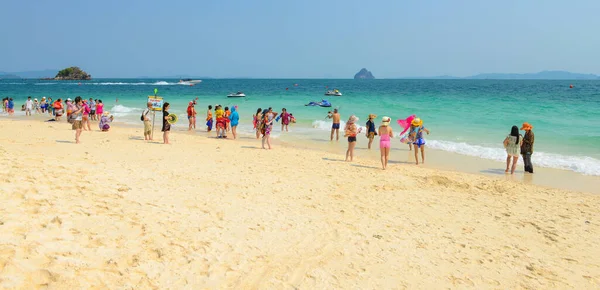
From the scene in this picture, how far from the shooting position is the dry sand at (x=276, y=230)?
4293 mm

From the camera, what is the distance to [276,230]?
229 inches

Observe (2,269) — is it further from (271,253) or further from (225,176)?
(225,176)

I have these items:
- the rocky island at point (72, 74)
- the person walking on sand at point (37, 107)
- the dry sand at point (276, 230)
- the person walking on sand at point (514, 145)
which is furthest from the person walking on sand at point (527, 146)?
the rocky island at point (72, 74)

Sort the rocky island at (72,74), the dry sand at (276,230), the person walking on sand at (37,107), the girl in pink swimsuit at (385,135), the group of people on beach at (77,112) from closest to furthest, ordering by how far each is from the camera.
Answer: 1. the dry sand at (276,230)
2. the girl in pink swimsuit at (385,135)
3. the group of people on beach at (77,112)
4. the person walking on sand at (37,107)
5. the rocky island at (72,74)

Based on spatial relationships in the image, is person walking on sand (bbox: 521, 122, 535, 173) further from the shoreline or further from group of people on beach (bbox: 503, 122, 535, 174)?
→ the shoreline

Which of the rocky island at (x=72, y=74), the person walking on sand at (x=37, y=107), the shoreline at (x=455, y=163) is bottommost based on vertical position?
the shoreline at (x=455, y=163)

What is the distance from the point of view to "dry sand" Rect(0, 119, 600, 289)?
4293 millimetres

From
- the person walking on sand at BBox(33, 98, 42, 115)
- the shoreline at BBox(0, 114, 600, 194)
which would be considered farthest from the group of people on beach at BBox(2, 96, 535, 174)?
the person walking on sand at BBox(33, 98, 42, 115)

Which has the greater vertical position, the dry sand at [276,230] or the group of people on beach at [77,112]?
the group of people on beach at [77,112]

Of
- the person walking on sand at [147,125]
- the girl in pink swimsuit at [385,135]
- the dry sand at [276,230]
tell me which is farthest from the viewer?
the person walking on sand at [147,125]

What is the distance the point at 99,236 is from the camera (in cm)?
469

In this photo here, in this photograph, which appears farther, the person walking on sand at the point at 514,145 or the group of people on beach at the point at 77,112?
the group of people on beach at the point at 77,112

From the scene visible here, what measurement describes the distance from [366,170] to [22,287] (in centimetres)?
802

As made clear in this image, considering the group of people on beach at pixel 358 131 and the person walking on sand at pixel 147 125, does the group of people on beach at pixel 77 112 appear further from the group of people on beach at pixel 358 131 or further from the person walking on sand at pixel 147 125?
the person walking on sand at pixel 147 125
